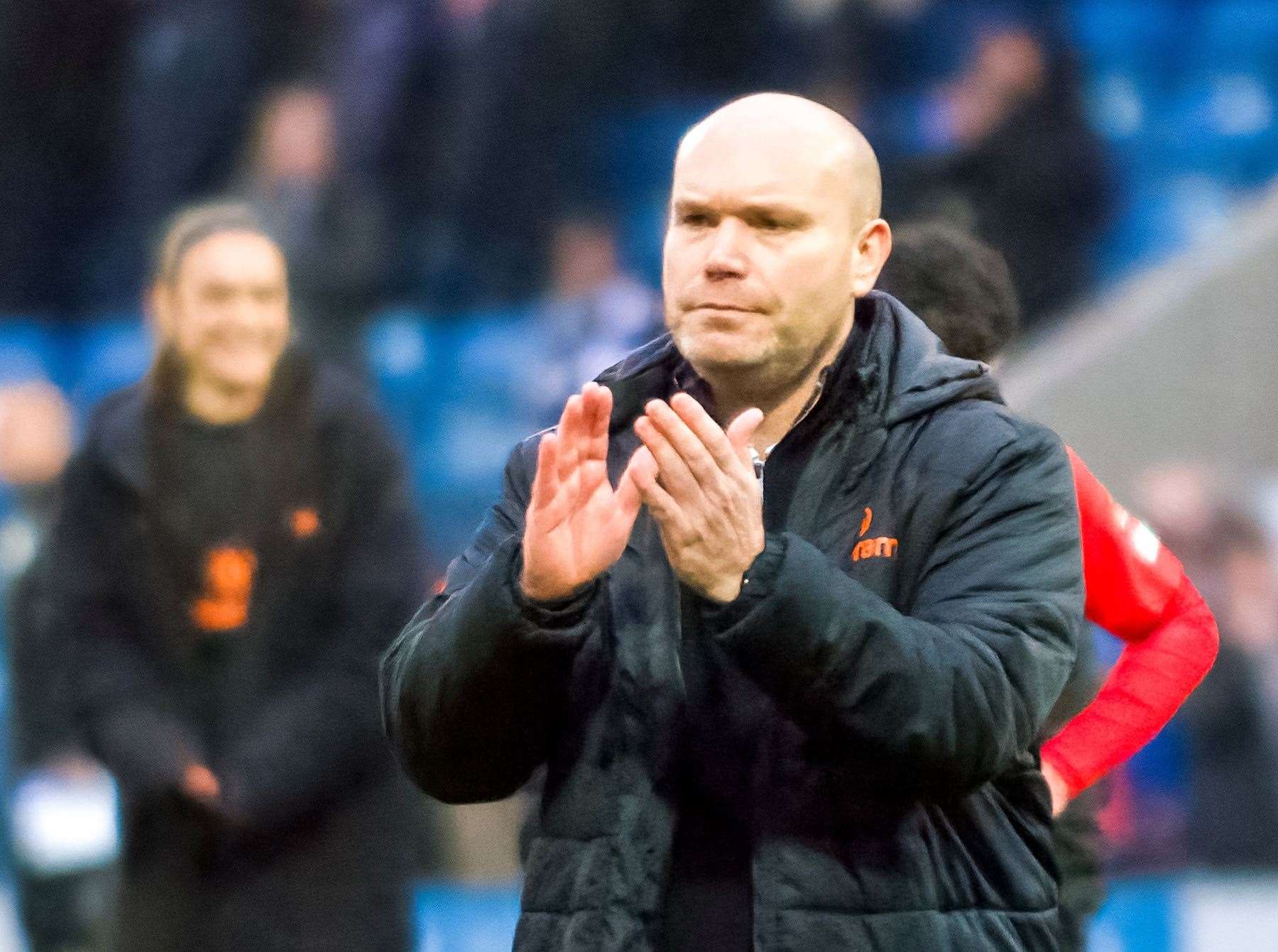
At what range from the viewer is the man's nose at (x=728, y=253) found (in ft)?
7.07

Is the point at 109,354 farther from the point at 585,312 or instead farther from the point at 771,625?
the point at 771,625

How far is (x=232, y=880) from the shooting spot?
3.61 m

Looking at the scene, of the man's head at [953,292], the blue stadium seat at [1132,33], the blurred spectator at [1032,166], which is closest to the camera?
the man's head at [953,292]

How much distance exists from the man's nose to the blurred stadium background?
4120 millimetres

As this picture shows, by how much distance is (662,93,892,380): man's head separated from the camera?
217 cm

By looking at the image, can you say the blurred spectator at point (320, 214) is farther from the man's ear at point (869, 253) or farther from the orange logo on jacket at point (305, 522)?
the man's ear at point (869, 253)

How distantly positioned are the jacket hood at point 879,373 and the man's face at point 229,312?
1.64m

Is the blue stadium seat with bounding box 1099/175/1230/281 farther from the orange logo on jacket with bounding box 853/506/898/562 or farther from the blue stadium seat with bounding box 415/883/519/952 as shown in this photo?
the orange logo on jacket with bounding box 853/506/898/562

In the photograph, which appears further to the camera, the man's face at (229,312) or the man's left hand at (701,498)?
the man's face at (229,312)

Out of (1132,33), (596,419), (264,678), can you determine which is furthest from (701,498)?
(1132,33)

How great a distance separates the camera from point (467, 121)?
7598 millimetres

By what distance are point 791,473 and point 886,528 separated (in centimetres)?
13

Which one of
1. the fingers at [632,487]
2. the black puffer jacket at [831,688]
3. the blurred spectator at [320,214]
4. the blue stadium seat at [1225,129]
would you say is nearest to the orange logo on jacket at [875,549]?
the black puffer jacket at [831,688]

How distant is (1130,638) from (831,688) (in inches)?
39.9
